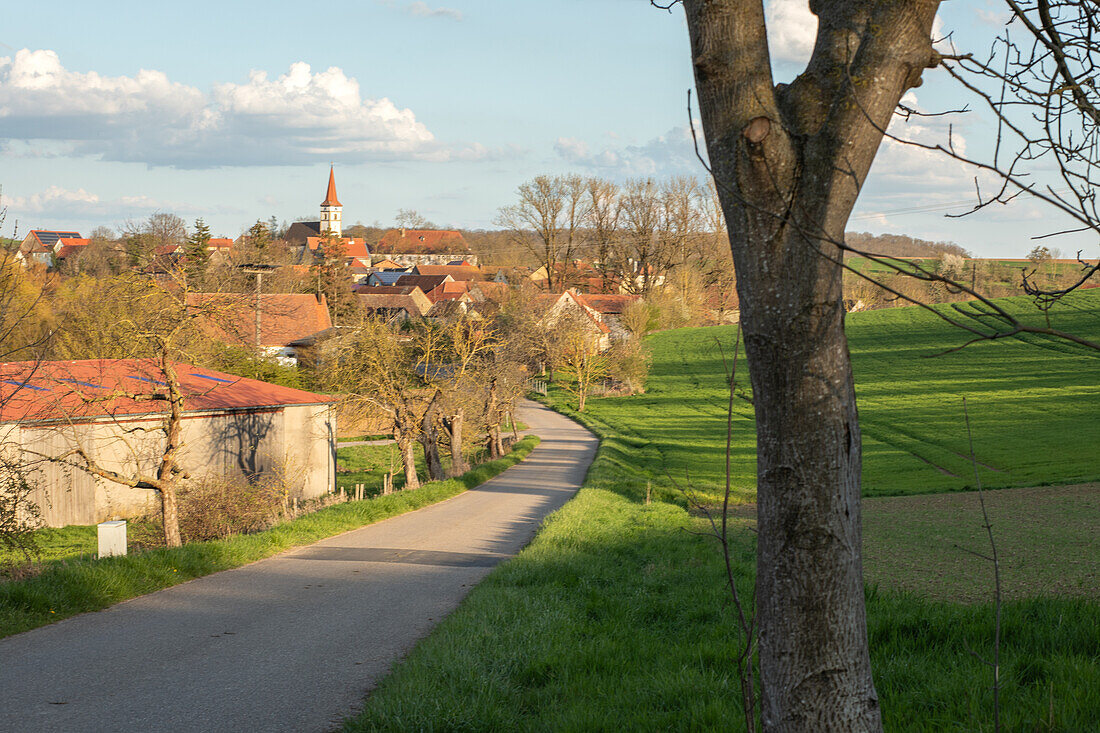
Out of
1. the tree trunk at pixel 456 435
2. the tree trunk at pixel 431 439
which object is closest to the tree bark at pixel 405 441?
the tree trunk at pixel 431 439

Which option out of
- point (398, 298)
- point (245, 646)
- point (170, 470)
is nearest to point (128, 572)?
point (245, 646)

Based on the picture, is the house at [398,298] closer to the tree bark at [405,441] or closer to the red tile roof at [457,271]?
the red tile roof at [457,271]

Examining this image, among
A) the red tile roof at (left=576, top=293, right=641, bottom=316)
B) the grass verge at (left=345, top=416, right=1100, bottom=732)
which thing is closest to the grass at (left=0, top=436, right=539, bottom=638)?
the grass verge at (left=345, top=416, right=1100, bottom=732)

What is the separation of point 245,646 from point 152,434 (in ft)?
60.6

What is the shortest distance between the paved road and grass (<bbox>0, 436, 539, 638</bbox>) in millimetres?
214

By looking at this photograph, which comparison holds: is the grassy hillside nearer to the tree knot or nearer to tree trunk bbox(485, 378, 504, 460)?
tree trunk bbox(485, 378, 504, 460)

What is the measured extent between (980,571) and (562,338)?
52.1m

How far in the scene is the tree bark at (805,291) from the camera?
8.65ft

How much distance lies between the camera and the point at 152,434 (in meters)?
23.6

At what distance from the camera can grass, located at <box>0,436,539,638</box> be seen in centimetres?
793

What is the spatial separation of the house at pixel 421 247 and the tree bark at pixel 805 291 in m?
148

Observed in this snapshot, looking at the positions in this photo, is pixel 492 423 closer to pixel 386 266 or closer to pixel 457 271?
pixel 457 271

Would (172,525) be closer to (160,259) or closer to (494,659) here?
(160,259)

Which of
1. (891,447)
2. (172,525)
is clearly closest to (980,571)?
(172,525)
